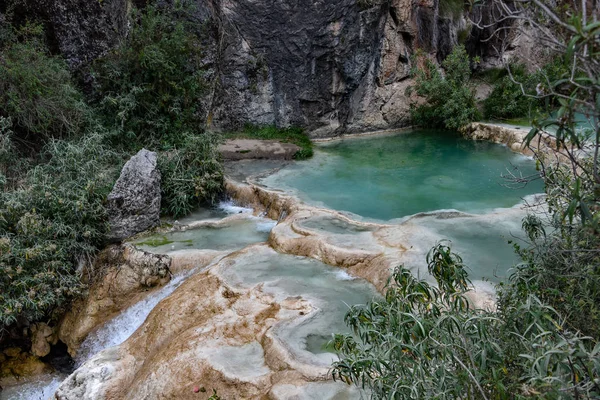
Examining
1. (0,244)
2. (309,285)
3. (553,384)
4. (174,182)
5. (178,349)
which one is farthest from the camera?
(174,182)

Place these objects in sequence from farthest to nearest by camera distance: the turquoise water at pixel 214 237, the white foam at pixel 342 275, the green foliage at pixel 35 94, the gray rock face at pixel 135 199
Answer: the green foliage at pixel 35 94
the gray rock face at pixel 135 199
the turquoise water at pixel 214 237
the white foam at pixel 342 275

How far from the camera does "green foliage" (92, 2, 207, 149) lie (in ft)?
36.8

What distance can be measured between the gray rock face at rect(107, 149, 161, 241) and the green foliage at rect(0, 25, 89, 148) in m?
2.07

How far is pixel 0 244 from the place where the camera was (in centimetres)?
733

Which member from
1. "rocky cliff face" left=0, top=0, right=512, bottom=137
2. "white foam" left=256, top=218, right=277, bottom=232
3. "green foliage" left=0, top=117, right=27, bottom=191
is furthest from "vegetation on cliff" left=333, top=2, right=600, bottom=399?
"rocky cliff face" left=0, top=0, right=512, bottom=137

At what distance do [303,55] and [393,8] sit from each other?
10.8 feet

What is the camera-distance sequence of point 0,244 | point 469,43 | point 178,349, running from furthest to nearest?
point 469,43 → point 0,244 → point 178,349

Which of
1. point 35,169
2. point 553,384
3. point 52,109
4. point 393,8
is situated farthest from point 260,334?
point 393,8

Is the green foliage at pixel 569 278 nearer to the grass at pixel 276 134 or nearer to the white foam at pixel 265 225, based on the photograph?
the white foam at pixel 265 225

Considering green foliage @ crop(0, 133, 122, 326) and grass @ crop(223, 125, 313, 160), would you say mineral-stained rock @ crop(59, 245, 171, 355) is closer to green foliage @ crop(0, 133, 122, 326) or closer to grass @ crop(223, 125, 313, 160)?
green foliage @ crop(0, 133, 122, 326)

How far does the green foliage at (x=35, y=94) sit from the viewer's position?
9742mm

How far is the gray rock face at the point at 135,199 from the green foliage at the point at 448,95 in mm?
9133

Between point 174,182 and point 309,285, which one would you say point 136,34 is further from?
point 309,285

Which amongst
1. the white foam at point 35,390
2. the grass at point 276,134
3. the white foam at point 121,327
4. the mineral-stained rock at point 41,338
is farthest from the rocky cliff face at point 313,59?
the white foam at point 35,390
